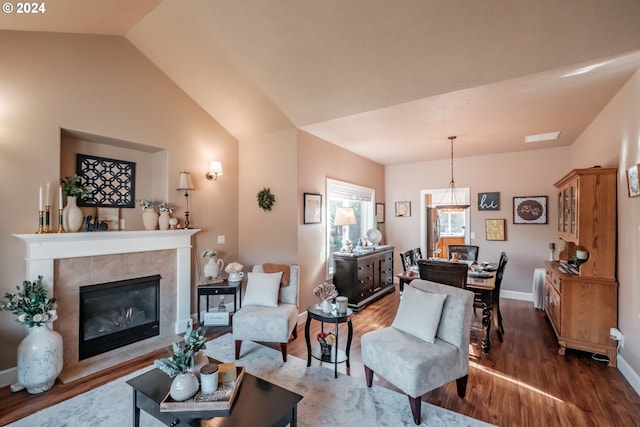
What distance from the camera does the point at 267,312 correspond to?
10.5 feet

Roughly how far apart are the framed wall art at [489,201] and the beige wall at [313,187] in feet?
8.77

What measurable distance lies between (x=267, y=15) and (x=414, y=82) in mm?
1572

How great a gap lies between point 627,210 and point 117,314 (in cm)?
552

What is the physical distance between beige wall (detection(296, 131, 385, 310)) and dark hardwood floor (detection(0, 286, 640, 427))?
41.1 inches

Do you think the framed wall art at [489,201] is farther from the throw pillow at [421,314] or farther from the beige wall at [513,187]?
the throw pillow at [421,314]

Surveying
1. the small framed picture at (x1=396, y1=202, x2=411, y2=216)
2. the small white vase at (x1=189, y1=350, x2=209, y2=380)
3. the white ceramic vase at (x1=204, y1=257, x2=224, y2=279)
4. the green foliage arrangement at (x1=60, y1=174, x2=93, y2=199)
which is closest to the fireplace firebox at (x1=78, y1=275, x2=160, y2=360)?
the white ceramic vase at (x1=204, y1=257, x2=224, y2=279)

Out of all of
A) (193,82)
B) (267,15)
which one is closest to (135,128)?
(193,82)

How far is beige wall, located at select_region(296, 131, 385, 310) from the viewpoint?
4.27 meters

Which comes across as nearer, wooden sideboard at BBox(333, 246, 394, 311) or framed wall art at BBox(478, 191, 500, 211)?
wooden sideboard at BBox(333, 246, 394, 311)

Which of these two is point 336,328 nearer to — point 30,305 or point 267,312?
point 267,312

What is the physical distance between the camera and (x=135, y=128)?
Answer: 355 cm

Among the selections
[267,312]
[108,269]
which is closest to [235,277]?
[267,312]

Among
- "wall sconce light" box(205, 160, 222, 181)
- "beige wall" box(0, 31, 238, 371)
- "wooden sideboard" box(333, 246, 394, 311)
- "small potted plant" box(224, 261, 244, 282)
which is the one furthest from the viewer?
"wooden sideboard" box(333, 246, 394, 311)

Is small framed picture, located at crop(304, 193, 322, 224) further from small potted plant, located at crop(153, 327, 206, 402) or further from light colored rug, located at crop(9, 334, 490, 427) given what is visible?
small potted plant, located at crop(153, 327, 206, 402)
